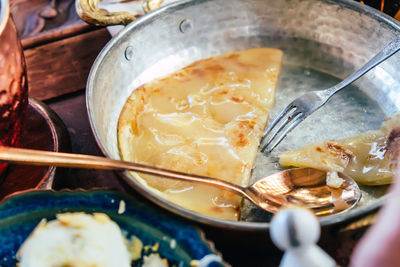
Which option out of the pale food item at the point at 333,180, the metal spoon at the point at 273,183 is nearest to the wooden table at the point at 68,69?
the metal spoon at the point at 273,183

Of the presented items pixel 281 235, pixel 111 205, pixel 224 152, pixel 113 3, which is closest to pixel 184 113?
pixel 224 152

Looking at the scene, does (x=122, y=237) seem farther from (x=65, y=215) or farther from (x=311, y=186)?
(x=311, y=186)

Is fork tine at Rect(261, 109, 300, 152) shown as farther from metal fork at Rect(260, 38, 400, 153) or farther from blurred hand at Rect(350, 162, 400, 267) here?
blurred hand at Rect(350, 162, 400, 267)

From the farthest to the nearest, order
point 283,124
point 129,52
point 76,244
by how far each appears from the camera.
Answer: point 129,52 → point 283,124 → point 76,244

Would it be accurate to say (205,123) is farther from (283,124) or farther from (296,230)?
(296,230)

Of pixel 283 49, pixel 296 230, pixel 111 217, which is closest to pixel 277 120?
pixel 283 49

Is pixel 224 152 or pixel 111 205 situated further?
pixel 224 152

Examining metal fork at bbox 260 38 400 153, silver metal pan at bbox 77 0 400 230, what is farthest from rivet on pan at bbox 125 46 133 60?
metal fork at bbox 260 38 400 153
